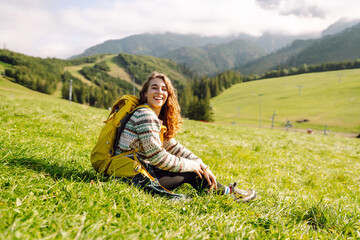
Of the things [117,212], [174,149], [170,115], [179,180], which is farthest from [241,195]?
[117,212]

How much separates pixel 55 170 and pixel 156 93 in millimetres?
2411

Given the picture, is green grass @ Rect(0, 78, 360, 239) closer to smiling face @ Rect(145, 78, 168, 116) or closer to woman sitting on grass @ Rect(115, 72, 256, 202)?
woman sitting on grass @ Rect(115, 72, 256, 202)

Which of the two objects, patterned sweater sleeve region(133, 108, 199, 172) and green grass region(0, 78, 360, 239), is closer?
green grass region(0, 78, 360, 239)

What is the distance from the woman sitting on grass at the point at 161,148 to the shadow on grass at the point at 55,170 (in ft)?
2.55

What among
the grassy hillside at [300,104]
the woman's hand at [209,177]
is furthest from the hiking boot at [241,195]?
the grassy hillside at [300,104]

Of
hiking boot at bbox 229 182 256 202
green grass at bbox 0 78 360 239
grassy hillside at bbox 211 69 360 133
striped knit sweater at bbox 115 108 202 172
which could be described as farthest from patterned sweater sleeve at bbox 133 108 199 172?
grassy hillside at bbox 211 69 360 133

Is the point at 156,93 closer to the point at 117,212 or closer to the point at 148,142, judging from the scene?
the point at 148,142

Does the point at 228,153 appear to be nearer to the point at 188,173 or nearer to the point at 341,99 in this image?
the point at 188,173

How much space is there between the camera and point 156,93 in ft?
14.9

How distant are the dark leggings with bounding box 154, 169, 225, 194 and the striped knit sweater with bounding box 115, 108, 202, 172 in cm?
18

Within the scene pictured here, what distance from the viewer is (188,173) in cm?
427

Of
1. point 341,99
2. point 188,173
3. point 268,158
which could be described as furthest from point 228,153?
point 341,99

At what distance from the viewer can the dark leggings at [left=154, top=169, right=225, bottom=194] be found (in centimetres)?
408

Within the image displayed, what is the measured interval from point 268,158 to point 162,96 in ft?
24.3
